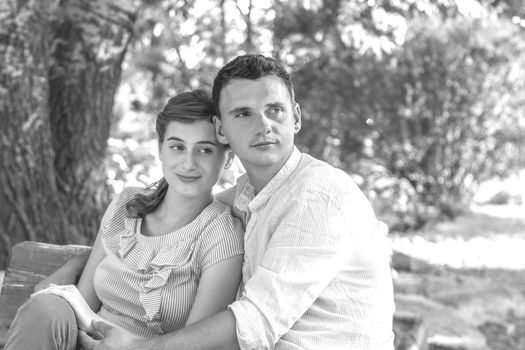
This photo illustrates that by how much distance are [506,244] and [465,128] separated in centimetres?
174

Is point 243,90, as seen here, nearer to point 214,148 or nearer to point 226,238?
point 214,148

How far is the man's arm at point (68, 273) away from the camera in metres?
3.21

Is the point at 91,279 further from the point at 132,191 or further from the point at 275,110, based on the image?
the point at 275,110

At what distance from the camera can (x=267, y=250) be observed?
2.55 m

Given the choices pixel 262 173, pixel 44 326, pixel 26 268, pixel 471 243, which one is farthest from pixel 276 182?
pixel 471 243

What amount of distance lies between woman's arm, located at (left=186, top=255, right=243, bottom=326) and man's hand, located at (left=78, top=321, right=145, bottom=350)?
0.22 m

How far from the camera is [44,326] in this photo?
258 cm

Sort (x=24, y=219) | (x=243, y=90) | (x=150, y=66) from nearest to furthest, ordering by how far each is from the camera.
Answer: (x=243, y=90), (x=24, y=219), (x=150, y=66)

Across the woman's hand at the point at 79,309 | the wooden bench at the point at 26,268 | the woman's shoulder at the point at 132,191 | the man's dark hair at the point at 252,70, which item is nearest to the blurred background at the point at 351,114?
the wooden bench at the point at 26,268

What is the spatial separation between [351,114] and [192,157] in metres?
7.05

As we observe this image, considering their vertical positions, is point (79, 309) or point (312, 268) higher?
point (312, 268)

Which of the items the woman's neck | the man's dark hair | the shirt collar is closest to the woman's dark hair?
the man's dark hair

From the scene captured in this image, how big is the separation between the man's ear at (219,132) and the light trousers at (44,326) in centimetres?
75

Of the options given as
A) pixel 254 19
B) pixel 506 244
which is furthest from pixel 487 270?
pixel 254 19
